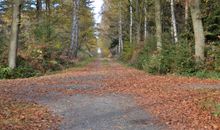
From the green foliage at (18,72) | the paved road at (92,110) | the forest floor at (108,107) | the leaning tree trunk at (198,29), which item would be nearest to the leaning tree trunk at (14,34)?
the green foliage at (18,72)

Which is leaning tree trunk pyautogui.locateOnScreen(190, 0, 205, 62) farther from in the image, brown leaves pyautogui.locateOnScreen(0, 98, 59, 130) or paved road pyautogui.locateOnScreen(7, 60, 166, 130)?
brown leaves pyautogui.locateOnScreen(0, 98, 59, 130)

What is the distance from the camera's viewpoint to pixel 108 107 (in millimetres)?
13156

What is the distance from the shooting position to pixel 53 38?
3238 cm

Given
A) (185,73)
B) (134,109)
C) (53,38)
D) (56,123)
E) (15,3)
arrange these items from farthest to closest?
(53,38) → (15,3) → (185,73) → (134,109) → (56,123)

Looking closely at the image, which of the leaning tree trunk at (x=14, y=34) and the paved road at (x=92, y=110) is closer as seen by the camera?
the paved road at (x=92, y=110)

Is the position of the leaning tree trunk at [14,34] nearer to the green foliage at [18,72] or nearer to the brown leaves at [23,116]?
the green foliage at [18,72]

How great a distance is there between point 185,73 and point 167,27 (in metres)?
19.6

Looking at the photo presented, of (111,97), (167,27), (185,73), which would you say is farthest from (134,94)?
(167,27)

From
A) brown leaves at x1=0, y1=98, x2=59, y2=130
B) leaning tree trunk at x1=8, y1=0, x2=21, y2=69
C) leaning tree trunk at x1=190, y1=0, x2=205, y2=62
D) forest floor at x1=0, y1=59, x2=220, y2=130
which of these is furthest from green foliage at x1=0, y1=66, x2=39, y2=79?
brown leaves at x1=0, y1=98, x2=59, y2=130

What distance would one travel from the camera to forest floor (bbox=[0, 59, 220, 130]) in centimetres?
1052

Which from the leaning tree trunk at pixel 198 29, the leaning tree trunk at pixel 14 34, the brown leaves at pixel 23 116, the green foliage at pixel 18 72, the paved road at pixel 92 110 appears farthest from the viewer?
the leaning tree trunk at pixel 14 34

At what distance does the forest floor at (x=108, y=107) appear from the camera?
10516 millimetres

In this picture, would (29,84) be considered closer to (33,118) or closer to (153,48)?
(33,118)

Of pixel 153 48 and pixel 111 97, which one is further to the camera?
pixel 153 48
